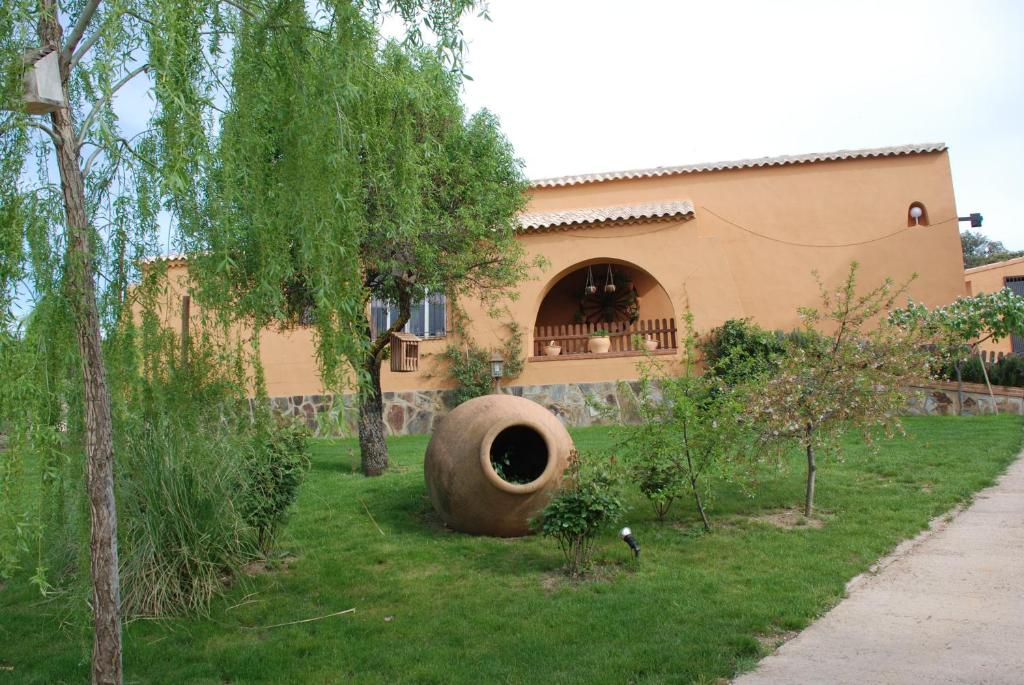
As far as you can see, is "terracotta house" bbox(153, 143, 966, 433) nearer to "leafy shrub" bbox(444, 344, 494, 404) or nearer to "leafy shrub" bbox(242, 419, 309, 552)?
"leafy shrub" bbox(444, 344, 494, 404)

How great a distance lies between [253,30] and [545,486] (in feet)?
13.6

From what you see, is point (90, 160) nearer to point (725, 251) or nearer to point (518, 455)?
point (518, 455)

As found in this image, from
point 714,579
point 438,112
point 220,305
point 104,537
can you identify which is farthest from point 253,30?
point 438,112

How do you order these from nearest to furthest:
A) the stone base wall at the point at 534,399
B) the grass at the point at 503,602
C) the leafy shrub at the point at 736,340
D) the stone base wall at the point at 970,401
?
the grass at the point at 503,602, the stone base wall at the point at 970,401, the leafy shrub at the point at 736,340, the stone base wall at the point at 534,399

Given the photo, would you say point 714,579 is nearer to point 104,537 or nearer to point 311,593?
point 311,593

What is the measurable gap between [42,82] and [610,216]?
450 inches

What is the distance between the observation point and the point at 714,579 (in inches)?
213

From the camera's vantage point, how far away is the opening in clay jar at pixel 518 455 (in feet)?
23.6

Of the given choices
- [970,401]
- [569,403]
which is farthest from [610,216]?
[970,401]

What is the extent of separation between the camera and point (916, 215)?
45.8 feet

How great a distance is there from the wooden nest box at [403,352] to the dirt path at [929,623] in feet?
18.5

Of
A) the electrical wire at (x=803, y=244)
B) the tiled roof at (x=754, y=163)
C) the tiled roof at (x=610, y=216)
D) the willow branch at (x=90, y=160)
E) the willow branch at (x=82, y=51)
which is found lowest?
the willow branch at (x=90, y=160)

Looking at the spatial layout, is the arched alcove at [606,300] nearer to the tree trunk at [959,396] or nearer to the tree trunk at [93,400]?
the tree trunk at [959,396]

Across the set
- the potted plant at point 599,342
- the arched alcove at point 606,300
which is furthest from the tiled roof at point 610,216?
the potted plant at point 599,342
